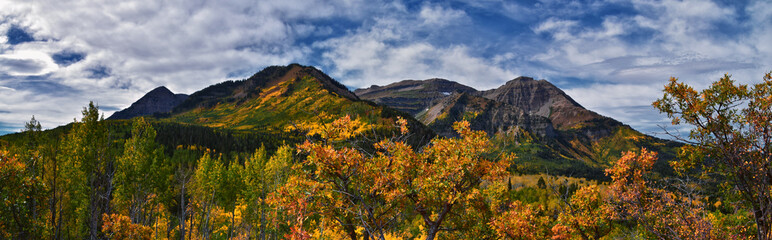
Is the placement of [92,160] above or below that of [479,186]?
above

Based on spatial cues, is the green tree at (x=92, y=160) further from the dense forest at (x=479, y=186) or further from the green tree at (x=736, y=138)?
the green tree at (x=736, y=138)

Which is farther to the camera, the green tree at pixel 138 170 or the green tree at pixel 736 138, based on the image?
the green tree at pixel 138 170

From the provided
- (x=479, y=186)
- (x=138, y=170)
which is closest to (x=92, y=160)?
(x=138, y=170)

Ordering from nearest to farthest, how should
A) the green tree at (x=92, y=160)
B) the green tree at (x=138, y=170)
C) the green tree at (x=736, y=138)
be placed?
the green tree at (x=736, y=138)
the green tree at (x=92, y=160)
the green tree at (x=138, y=170)

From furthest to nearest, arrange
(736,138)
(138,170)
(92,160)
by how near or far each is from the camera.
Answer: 1. (138,170)
2. (92,160)
3. (736,138)

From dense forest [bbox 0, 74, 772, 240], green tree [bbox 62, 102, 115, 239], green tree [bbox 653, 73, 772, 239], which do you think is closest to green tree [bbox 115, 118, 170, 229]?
green tree [bbox 62, 102, 115, 239]

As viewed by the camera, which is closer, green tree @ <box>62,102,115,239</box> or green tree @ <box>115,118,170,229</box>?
green tree @ <box>62,102,115,239</box>

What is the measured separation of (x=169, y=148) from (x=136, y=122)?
153540 mm

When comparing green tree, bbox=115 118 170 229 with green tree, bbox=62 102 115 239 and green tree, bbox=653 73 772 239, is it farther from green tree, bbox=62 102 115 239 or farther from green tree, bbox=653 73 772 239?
green tree, bbox=653 73 772 239

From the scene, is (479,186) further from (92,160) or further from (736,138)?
(92,160)

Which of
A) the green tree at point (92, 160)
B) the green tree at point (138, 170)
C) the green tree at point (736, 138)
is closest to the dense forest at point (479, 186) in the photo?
the green tree at point (736, 138)

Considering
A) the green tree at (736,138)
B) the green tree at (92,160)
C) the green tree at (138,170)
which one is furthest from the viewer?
the green tree at (138,170)

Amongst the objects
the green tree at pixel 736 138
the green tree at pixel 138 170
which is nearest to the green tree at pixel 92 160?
the green tree at pixel 138 170

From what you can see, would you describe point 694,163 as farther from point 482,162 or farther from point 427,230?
A: point 427,230
